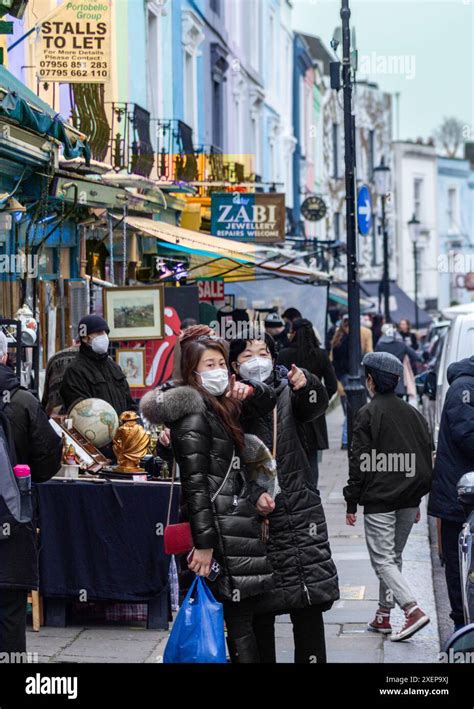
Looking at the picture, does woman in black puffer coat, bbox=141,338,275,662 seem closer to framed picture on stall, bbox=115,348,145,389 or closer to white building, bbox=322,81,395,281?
framed picture on stall, bbox=115,348,145,389

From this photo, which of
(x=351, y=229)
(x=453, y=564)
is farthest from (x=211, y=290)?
(x=453, y=564)

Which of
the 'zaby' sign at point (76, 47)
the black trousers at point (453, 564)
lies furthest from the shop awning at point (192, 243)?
the black trousers at point (453, 564)

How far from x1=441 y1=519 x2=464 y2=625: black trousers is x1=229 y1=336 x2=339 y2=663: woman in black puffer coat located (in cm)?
162

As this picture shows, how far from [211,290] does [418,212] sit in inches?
1692

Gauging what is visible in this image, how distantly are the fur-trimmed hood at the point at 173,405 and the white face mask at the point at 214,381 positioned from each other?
0.09 m

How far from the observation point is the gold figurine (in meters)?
8.75

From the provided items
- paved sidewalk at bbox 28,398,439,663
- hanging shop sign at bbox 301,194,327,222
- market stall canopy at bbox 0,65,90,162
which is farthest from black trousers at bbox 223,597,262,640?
hanging shop sign at bbox 301,194,327,222

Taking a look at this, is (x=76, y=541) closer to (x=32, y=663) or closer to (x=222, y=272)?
(x=32, y=663)

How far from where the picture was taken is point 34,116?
9844 mm

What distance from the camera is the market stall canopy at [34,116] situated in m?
9.39

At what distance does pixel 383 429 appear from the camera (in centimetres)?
820

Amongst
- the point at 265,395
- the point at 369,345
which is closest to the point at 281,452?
the point at 265,395

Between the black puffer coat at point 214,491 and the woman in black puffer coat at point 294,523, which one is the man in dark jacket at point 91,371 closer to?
the woman in black puffer coat at point 294,523
